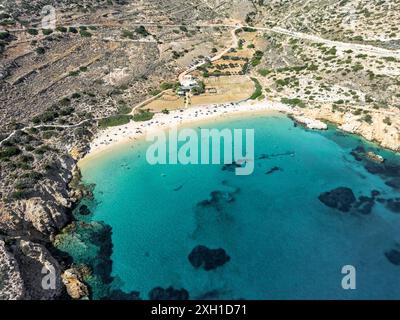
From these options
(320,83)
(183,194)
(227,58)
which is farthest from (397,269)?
(227,58)

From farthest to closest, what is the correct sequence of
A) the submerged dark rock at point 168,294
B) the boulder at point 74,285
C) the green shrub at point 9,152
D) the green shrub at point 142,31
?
the green shrub at point 142,31
the green shrub at point 9,152
the boulder at point 74,285
the submerged dark rock at point 168,294

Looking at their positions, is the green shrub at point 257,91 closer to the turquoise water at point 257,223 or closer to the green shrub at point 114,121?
the turquoise water at point 257,223

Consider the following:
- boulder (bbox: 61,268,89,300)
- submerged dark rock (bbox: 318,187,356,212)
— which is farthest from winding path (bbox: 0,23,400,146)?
submerged dark rock (bbox: 318,187,356,212)

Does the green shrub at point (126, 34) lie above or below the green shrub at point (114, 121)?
above

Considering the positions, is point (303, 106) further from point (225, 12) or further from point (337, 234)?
point (225, 12)

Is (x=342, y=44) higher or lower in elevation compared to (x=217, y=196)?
higher

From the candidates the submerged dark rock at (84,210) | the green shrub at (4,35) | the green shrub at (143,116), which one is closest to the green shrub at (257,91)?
the green shrub at (143,116)
